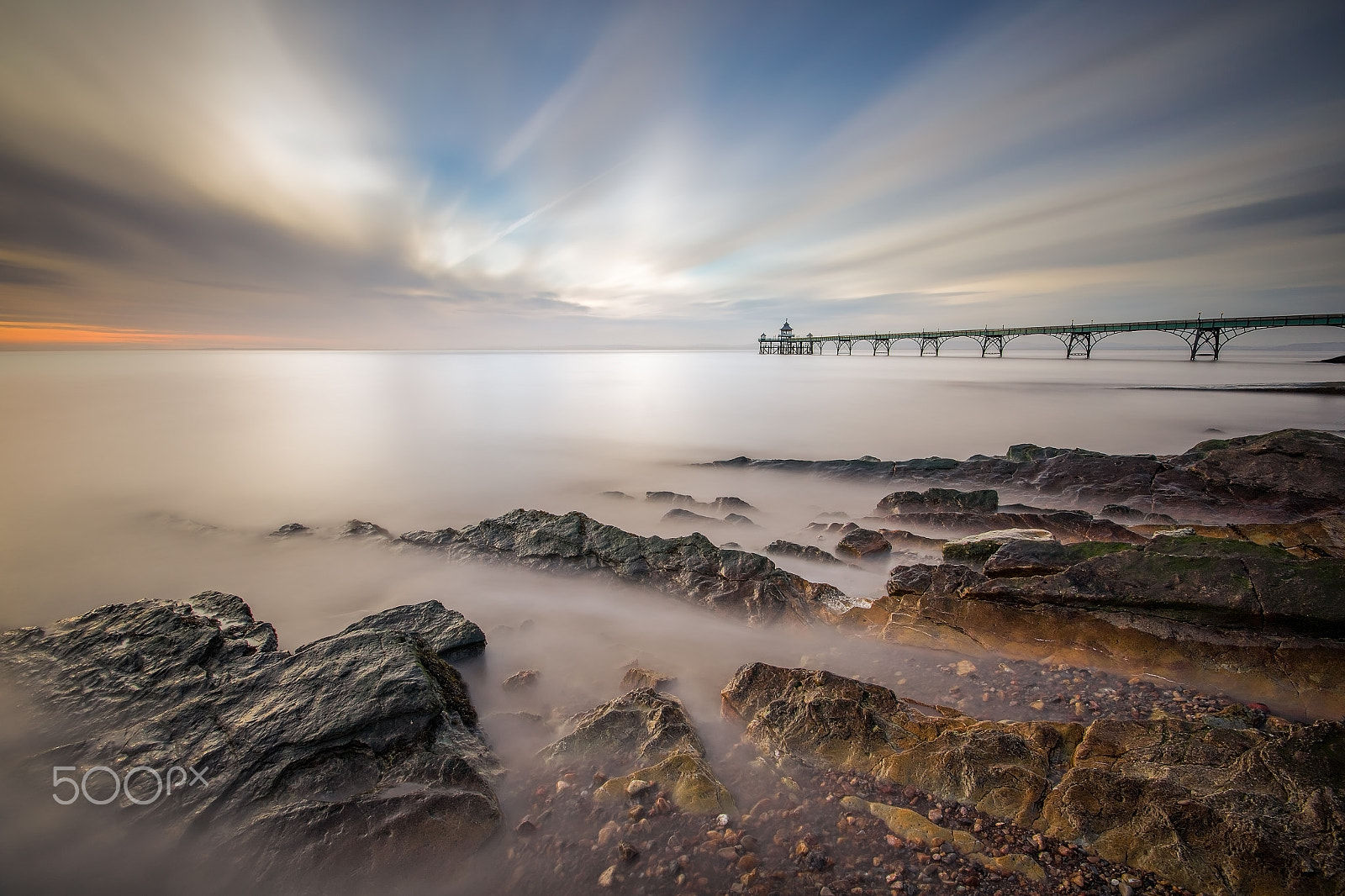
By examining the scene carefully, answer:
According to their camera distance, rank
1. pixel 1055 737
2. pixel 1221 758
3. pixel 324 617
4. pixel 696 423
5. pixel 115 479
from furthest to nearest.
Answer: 1. pixel 696 423
2. pixel 115 479
3. pixel 324 617
4. pixel 1055 737
5. pixel 1221 758

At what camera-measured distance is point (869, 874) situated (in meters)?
2.75

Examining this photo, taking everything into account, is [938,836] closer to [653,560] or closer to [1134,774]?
[1134,774]

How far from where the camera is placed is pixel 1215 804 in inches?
108

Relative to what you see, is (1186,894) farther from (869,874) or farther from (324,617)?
Result: (324,617)

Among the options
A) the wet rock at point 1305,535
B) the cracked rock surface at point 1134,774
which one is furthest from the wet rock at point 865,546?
the wet rock at point 1305,535

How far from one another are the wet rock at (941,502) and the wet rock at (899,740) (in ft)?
18.2

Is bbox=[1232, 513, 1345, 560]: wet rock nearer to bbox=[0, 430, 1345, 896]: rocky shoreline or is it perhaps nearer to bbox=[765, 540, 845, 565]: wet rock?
bbox=[0, 430, 1345, 896]: rocky shoreline

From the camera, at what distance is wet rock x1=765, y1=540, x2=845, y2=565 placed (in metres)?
7.38

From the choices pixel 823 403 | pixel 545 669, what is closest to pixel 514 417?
pixel 823 403

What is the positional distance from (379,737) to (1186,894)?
453cm

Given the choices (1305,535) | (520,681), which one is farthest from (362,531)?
(1305,535)

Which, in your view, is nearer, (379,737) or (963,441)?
(379,737)

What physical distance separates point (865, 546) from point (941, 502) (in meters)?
2.50

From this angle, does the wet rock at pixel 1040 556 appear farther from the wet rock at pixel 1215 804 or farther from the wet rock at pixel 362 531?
the wet rock at pixel 362 531
